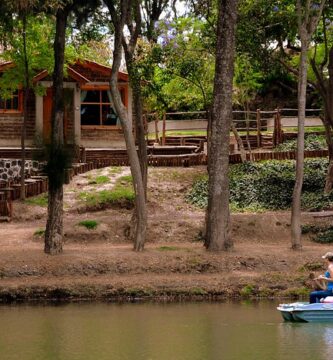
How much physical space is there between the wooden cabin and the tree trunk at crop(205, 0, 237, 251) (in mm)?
15090

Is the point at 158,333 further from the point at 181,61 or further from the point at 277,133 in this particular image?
the point at 277,133

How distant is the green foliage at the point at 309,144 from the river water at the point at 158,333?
22824 millimetres

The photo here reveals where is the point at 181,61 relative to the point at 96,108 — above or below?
above

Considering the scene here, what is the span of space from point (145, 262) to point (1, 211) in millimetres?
8224

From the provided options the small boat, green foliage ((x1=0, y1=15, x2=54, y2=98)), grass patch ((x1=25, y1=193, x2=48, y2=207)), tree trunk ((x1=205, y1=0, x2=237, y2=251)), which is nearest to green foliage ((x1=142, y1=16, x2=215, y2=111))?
tree trunk ((x1=205, y1=0, x2=237, y2=251))

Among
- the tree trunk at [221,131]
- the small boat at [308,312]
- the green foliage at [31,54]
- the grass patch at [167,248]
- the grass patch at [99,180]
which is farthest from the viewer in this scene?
the grass patch at [99,180]

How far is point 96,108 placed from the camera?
1747 inches

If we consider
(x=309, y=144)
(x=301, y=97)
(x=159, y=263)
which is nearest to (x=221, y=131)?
(x=301, y=97)

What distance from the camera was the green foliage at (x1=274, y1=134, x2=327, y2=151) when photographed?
1799 inches

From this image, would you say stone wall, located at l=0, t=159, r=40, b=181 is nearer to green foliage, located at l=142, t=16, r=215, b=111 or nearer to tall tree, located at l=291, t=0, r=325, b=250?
green foliage, located at l=142, t=16, r=215, b=111

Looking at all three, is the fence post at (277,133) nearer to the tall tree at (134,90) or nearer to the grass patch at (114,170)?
the grass patch at (114,170)

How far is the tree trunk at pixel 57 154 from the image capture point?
26.4m

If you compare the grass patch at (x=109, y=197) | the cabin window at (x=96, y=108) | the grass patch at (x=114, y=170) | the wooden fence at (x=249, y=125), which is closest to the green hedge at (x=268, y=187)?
the grass patch at (x=109, y=197)

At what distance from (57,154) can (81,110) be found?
57.5ft
